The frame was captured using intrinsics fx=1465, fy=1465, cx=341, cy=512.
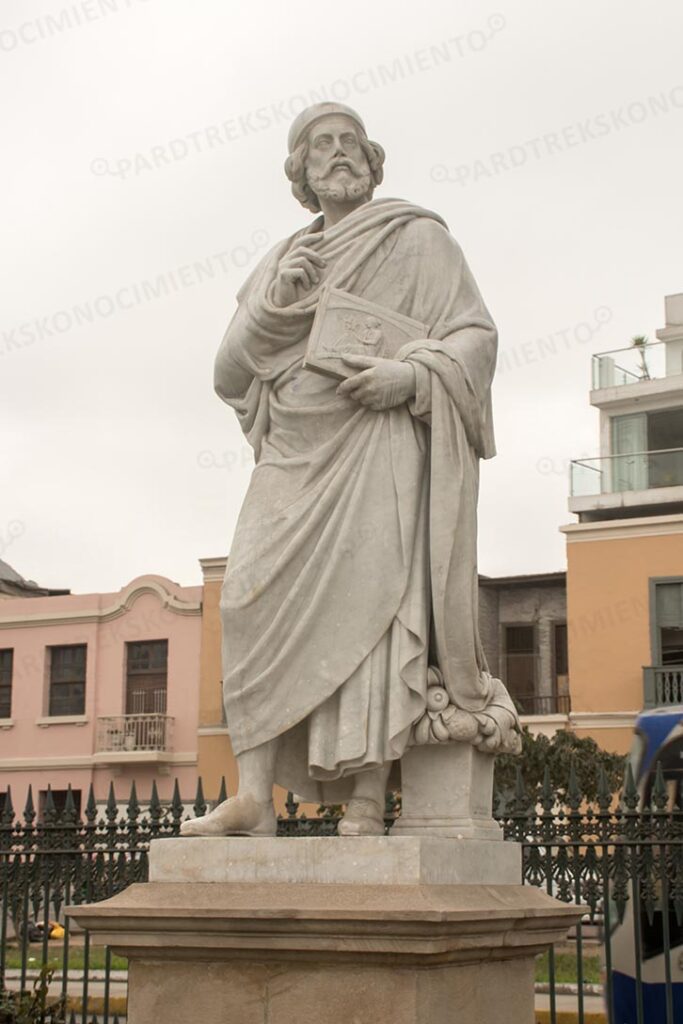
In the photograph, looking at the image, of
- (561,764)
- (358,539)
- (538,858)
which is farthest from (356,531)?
(561,764)

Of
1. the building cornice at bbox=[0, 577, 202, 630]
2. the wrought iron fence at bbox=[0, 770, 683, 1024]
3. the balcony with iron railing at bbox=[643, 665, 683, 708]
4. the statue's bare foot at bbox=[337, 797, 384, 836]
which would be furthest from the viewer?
the building cornice at bbox=[0, 577, 202, 630]

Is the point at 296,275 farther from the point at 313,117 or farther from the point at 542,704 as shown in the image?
the point at 542,704

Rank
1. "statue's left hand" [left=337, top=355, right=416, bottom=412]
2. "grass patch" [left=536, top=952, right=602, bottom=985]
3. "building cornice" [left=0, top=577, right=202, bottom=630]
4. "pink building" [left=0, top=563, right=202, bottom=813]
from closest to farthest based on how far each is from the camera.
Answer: "statue's left hand" [left=337, top=355, right=416, bottom=412]
"grass patch" [left=536, top=952, right=602, bottom=985]
"pink building" [left=0, top=563, right=202, bottom=813]
"building cornice" [left=0, top=577, right=202, bottom=630]

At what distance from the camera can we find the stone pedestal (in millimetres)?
4656

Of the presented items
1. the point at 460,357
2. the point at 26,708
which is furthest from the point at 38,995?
the point at 26,708

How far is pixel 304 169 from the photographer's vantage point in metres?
5.99

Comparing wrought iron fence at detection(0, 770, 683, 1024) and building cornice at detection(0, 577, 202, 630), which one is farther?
building cornice at detection(0, 577, 202, 630)

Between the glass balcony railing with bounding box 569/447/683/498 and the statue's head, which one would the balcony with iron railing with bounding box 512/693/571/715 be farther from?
the statue's head

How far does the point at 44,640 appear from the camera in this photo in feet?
115

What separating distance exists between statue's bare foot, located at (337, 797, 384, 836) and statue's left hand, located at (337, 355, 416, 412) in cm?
145

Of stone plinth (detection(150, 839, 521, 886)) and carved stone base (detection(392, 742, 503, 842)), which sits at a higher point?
carved stone base (detection(392, 742, 503, 842))

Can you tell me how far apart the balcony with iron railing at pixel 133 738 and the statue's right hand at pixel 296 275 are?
28805 millimetres

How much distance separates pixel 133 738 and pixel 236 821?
2924 cm

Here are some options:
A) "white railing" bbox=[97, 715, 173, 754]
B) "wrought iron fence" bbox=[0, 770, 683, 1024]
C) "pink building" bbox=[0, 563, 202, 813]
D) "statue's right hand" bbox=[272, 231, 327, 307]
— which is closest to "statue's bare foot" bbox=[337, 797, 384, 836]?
"wrought iron fence" bbox=[0, 770, 683, 1024]
